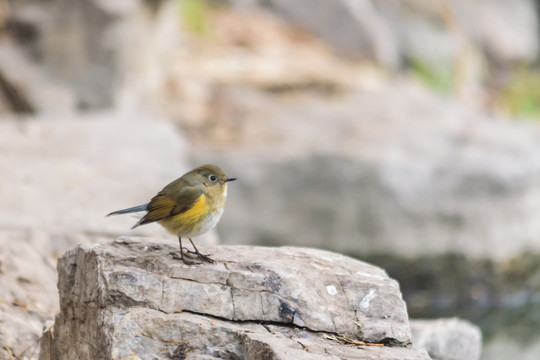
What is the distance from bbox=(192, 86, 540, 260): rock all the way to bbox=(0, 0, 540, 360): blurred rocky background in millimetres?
14

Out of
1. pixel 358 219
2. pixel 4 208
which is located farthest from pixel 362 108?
pixel 4 208

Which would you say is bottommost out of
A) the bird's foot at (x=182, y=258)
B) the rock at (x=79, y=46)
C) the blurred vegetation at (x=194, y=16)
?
the bird's foot at (x=182, y=258)

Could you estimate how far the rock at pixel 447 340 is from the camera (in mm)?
4633

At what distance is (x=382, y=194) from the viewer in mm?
8172

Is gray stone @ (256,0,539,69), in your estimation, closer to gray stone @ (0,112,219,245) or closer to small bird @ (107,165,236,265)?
gray stone @ (0,112,219,245)

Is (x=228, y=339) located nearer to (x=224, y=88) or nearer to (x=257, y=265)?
(x=257, y=265)

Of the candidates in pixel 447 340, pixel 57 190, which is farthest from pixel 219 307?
pixel 57 190

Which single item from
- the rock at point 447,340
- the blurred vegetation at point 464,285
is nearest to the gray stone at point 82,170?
the rock at point 447,340

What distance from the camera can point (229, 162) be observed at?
8.41 meters

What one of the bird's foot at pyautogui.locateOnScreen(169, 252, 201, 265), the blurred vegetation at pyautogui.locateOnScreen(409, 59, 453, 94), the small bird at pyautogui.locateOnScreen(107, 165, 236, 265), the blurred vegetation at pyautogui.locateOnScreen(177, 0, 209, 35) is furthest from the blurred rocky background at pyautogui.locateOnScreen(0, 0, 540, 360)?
the blurred vegetation at pyautogui.locateOnScreen(409, 59, 453, 94)

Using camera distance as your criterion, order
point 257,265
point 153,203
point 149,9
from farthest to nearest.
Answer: point 149,9 → point 153,203 → point 257,265

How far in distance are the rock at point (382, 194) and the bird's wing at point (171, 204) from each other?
4438 mm

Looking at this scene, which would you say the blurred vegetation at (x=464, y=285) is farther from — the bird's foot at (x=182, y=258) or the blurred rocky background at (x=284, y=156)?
the bird's foot at (x=182, y=258)

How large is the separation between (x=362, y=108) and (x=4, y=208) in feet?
17.0
